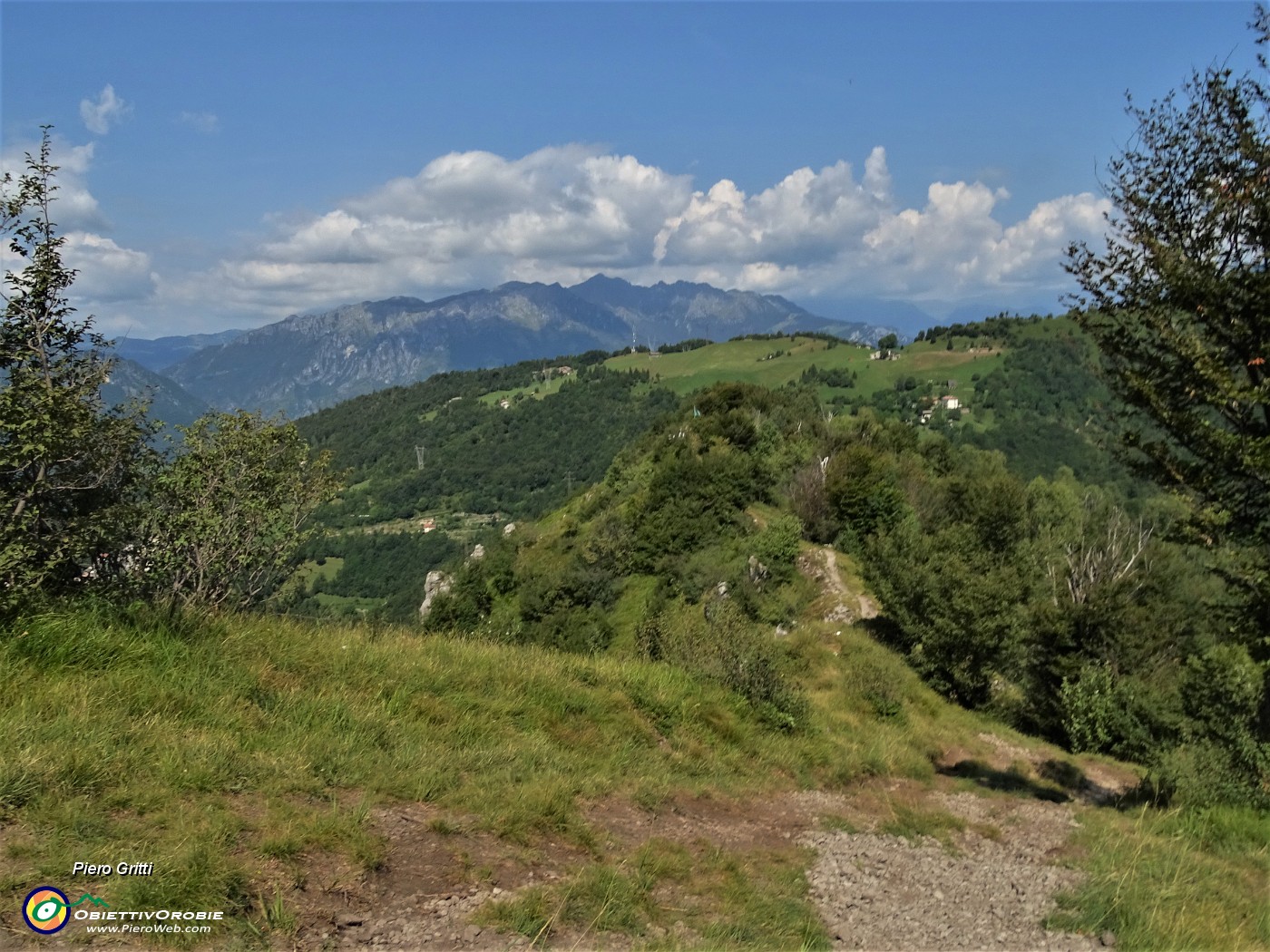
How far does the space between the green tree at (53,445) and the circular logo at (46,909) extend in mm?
3166

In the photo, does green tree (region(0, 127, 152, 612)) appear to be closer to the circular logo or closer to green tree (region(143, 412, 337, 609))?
green tree (region(143, 412, 337, 609))

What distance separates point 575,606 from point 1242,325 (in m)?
36.5

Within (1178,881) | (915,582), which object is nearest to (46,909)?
(1178,881)

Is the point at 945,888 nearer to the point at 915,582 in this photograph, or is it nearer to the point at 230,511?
the point at 230,511

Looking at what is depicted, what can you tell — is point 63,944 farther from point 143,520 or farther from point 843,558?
point 843,558

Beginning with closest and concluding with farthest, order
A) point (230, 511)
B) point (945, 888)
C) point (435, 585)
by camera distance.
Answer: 1. point (945, 888)
2. point (230, 511)
3. point (435, 585)

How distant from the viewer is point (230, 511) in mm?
9453

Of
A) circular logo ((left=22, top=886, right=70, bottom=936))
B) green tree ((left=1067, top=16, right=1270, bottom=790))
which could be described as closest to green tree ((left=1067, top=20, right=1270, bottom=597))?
green tree ((left=1067, top=16, right=1270, bottom=790))

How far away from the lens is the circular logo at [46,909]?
3.40m

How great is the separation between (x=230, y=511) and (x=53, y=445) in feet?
11.1

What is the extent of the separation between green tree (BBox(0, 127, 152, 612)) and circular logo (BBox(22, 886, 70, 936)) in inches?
125

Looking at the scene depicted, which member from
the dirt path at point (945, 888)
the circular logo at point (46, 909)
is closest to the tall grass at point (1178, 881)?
the dirt path at point (945, 888)

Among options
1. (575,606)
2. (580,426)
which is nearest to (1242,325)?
(575,606)

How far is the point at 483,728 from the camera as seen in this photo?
708cm
